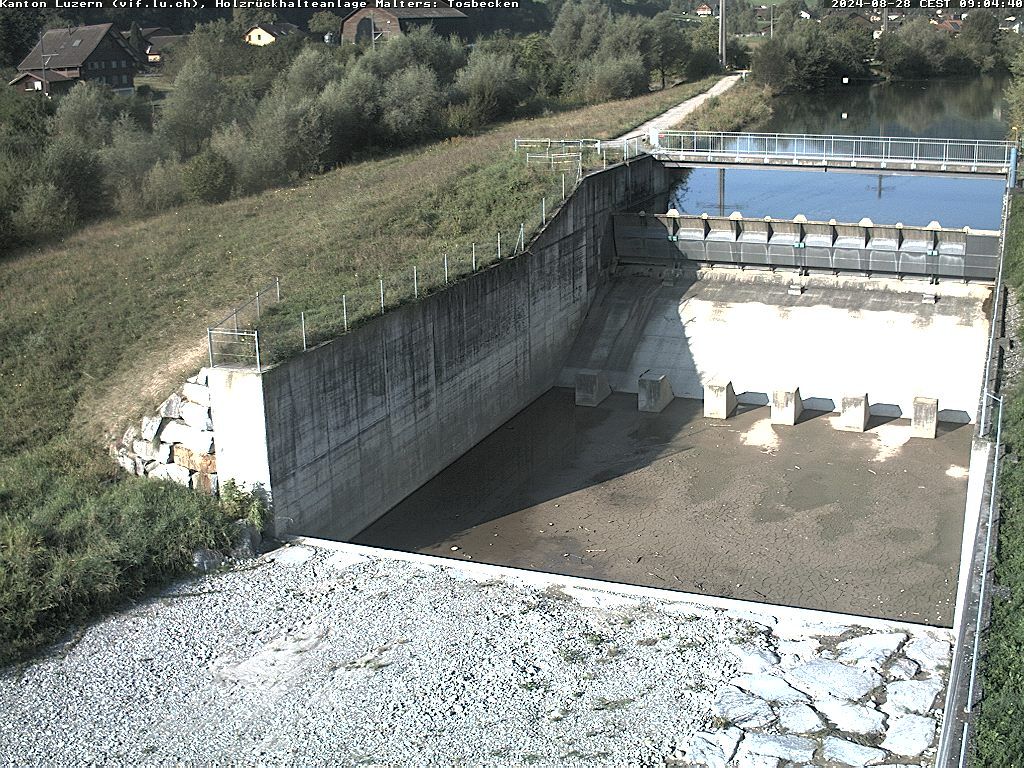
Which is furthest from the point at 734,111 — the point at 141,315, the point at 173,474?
the point at 173,474

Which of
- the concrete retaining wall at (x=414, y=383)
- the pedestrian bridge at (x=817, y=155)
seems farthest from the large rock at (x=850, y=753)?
the pedestrian bridge at (x=817, y=155)

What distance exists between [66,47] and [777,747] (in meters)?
58.5

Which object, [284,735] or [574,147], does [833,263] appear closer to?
[574,147]

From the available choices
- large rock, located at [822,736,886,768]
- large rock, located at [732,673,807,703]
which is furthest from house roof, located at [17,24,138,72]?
large rock, located at [822,736,886,768]

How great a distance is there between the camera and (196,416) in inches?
827

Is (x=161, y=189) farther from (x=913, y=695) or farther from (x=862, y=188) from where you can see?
(x=913, y=695)

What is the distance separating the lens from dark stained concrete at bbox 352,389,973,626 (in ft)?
68.5

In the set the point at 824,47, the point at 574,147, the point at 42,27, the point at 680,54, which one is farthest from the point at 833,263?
the point at 42,27

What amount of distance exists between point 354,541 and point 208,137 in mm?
21660

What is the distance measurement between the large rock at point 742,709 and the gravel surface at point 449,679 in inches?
1.0

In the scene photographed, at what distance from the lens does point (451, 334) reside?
2636 centimetres

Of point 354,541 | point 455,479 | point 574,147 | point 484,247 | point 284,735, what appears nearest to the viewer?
point 284,735

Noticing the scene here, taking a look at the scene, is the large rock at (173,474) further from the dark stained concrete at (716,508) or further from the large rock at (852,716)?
the large rock at (852,716)

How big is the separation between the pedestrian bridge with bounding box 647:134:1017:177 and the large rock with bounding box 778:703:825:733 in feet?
70.1
